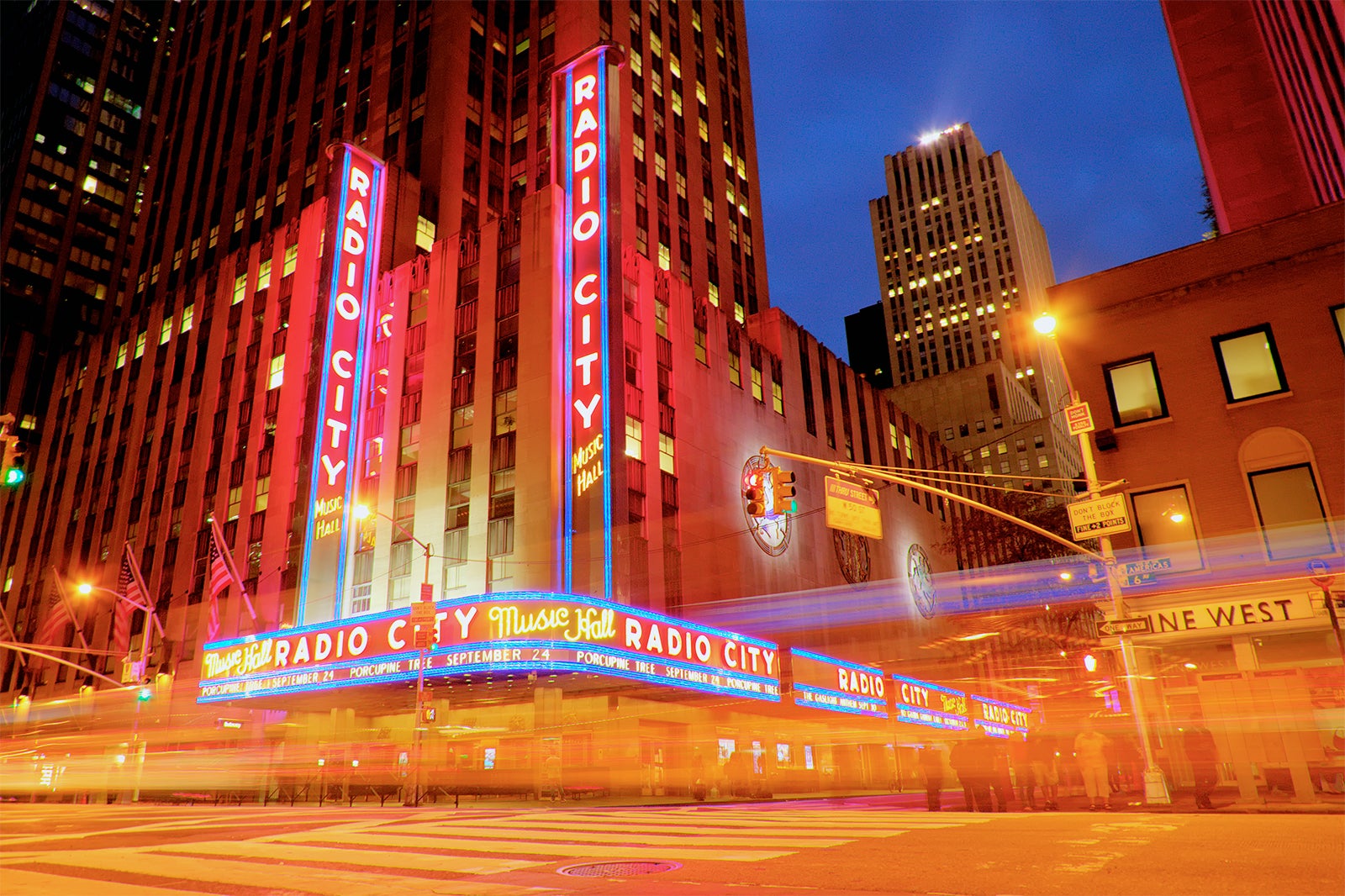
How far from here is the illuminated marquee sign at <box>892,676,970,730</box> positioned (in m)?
49.8

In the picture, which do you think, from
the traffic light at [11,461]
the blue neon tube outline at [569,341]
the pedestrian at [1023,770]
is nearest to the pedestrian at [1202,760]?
the pedestrian at [1023,770]

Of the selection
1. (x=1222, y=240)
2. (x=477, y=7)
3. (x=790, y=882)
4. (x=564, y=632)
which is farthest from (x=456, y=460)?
(x=477, y=7)

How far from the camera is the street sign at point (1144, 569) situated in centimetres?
2116

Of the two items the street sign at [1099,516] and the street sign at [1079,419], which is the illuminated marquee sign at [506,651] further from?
the street sign at [1079,419]

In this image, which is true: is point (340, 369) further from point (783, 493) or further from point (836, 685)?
point (783, 493)

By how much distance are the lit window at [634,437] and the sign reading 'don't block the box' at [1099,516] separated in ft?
74.5

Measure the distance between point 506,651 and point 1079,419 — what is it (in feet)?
62.5

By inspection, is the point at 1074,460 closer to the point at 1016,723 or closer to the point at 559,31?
the point at 1016,723

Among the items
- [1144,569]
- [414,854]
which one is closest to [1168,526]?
[1144,569]

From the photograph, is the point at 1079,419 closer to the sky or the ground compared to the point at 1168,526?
closer to the sky

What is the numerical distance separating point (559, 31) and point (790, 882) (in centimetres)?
5853

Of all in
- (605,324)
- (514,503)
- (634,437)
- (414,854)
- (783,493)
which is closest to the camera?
(414,854)

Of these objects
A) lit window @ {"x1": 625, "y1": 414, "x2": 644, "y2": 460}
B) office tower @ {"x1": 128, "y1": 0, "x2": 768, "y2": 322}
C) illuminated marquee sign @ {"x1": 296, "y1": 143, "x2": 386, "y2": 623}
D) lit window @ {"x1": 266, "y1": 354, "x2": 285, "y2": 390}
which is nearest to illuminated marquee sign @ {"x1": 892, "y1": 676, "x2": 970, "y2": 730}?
lit window @ {"x1": 625, "y1": 414, "x2": 644, "y2": 460}

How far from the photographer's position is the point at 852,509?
18.2m
